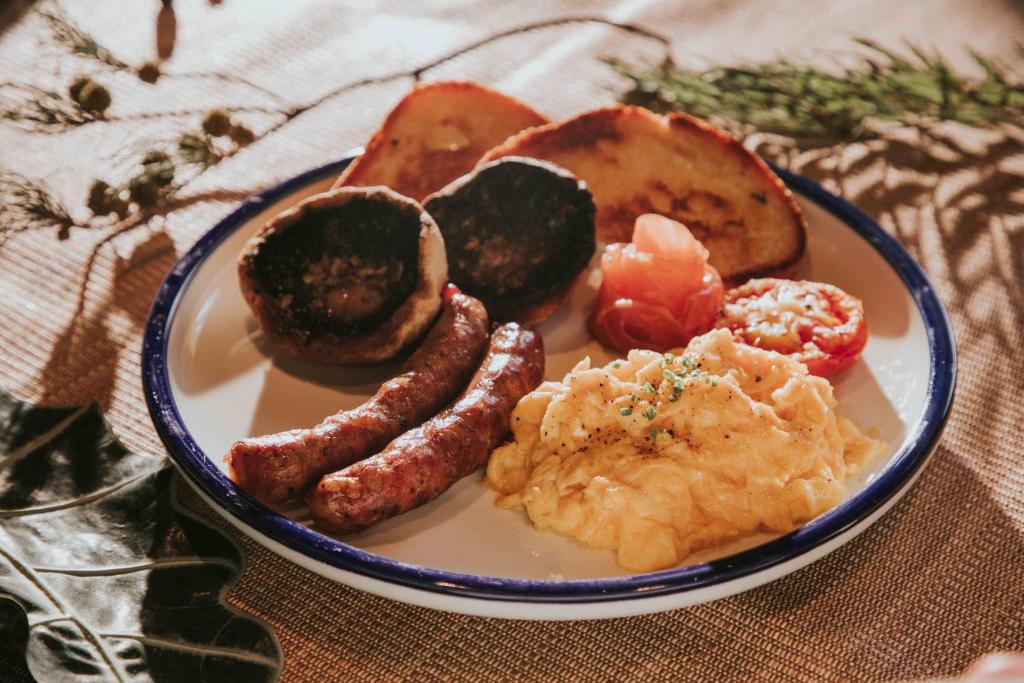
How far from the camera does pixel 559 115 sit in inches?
158

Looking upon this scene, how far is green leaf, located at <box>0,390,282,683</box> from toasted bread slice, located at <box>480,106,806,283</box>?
143cm

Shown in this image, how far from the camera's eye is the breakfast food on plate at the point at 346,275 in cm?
259

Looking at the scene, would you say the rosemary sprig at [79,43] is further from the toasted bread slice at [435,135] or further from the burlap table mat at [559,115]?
the toasted bread slice at [435,135]

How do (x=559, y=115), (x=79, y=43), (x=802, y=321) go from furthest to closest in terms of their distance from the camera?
1. (x=559, y=115)
2. (x=79, y=43)
3. (x=802, y=321)

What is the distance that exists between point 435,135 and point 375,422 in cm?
131

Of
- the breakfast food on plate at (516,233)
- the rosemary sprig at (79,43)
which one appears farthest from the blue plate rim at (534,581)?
the rosemary sprig at (79,43)

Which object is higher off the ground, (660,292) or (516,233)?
(516,233)

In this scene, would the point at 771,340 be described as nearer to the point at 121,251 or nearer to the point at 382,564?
the point at 382,564

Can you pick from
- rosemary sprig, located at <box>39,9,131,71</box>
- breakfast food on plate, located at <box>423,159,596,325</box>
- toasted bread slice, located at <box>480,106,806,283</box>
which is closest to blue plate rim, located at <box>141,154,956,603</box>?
toasted bread slice, located at <box>480,106,806,283</box>

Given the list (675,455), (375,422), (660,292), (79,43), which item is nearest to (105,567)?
(375,422)

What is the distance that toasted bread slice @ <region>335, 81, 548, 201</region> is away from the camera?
3.17 m

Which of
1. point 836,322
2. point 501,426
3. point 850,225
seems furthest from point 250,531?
point 850,225

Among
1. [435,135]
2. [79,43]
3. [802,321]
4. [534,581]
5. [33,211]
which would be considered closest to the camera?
[534,581]

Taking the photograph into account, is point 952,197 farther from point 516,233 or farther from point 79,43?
point 79,43
